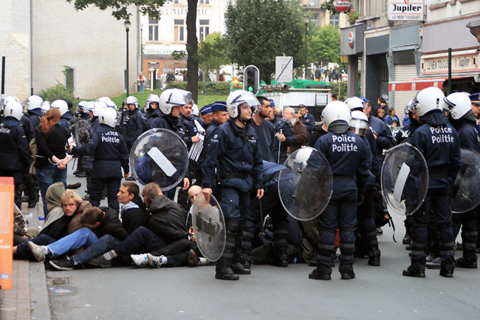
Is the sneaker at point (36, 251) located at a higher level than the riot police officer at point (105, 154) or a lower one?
lower

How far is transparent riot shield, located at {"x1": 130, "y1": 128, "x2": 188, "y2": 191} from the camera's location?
9.27 metres

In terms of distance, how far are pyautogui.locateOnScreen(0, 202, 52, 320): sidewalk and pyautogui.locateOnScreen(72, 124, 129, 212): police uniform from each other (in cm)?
272

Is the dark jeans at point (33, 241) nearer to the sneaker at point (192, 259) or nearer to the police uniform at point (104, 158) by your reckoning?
the sneaker at point (192, 259)

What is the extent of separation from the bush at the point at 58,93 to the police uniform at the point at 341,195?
3300cm

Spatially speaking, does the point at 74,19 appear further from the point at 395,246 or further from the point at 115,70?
the point at 395,246

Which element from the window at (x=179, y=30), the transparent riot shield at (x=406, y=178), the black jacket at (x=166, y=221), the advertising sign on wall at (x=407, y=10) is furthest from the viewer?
the window at (x=179, y=30)

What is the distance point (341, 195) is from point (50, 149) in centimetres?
525

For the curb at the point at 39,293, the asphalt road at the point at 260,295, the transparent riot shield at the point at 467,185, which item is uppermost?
the transparent riot shield at the point at 467,185

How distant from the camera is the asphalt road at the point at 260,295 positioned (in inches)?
247

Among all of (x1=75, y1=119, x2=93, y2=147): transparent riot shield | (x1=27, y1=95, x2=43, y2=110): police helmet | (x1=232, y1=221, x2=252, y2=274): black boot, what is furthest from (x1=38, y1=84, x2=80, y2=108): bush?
(x1=232, y1=221, x2=252, y2=274): black boot

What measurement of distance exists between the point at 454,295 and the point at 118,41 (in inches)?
1644

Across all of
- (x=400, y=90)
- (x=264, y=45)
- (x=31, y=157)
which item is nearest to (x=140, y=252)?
(x=31, y=157)

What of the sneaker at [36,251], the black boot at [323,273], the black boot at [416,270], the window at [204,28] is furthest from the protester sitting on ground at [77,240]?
the window at [204,28]

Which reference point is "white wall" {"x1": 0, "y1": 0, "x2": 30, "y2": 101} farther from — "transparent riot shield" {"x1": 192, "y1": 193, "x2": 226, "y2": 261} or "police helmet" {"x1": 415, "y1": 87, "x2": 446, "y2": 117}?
"police helmet" {"x1": 415, "y1": 87, "x2": 446, "y2": 117}
